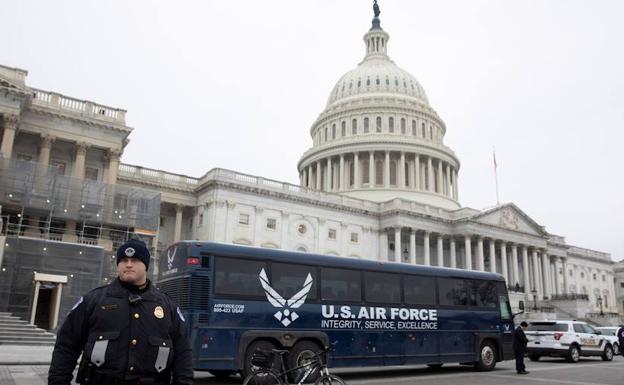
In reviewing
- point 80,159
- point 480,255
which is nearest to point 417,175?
point 480,255

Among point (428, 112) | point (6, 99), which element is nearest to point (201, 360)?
point (6, 99)

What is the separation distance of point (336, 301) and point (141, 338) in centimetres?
1359

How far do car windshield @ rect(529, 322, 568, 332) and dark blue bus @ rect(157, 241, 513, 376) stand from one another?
444 cm

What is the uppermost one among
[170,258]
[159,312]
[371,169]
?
[371,169]

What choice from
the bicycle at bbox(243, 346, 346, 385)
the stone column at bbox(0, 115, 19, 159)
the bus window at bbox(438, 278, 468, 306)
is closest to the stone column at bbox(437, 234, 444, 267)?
the bus window at bbox(438, 278, 468, 306)

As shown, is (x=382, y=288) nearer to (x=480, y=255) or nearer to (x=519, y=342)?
(x=519, y=342)

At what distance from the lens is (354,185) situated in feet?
251

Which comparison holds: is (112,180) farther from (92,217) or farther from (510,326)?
(510,326)

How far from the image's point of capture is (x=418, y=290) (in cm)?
1966

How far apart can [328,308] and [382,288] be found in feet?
8.21

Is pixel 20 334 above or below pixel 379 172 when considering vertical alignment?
below

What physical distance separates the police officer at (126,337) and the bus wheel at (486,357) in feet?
61.3

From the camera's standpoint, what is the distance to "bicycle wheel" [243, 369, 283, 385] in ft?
35.2

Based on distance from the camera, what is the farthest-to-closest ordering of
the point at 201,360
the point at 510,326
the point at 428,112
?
the point at 428,112 < the point at 510,326 < the point at 201,360
